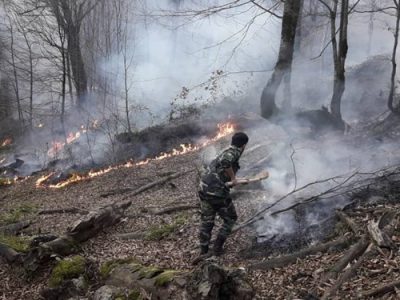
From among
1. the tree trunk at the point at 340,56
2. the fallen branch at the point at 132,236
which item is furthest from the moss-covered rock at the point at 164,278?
the tree trunk at the point at 340,56

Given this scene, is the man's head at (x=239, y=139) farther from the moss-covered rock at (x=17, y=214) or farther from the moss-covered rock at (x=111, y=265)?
the moss-covered rock at (x=17, y=214)

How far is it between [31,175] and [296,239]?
43.3 feet

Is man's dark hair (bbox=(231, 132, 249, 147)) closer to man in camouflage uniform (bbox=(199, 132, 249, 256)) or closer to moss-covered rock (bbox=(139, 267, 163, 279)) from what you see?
man in camouflage uniform (bbox=(199, 132, 249, 256))

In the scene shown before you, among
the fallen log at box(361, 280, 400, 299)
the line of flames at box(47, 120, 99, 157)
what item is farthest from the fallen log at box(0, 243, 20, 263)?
the line of flames at box(47, 120, 99, 157)

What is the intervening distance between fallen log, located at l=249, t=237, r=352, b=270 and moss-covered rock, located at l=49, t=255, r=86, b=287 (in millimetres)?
2399

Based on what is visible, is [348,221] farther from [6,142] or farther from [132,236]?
[6,142]

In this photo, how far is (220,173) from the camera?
261 inches

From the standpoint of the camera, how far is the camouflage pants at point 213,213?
668 centimetres

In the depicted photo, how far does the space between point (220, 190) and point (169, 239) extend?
171 centimetres

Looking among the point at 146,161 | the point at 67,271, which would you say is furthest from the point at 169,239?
the point at 146,161

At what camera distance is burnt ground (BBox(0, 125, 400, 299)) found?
488 centimetres

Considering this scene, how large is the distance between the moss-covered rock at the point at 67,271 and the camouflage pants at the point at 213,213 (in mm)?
1845

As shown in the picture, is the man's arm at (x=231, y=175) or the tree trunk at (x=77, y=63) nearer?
the man's arm at (x=231, y=175)

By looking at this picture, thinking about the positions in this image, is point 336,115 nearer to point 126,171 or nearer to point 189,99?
point 126,171
